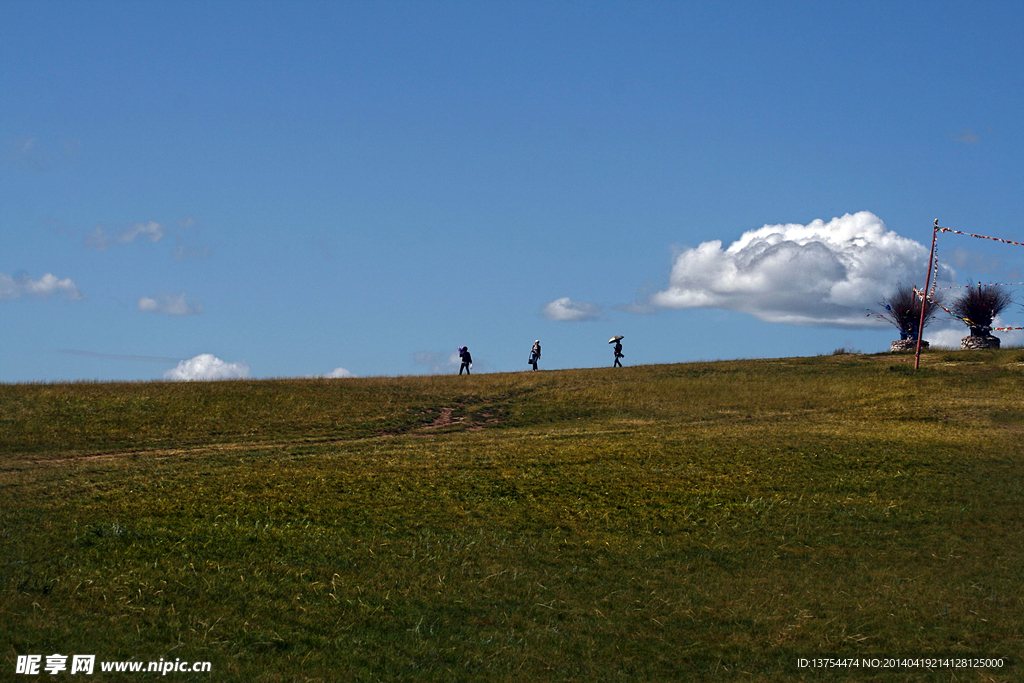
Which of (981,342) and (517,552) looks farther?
(981,342)

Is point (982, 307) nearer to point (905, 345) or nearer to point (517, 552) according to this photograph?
point (905, 345)

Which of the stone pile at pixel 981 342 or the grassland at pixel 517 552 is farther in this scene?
the stone pile at pixel 981 342

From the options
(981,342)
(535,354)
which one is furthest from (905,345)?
(535,354)

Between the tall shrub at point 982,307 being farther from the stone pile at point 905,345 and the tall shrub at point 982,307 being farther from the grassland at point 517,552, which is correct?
the grassland at point 517,552

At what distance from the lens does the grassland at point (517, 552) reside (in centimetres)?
1145

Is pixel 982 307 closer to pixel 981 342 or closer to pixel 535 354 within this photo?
pixel 981 342

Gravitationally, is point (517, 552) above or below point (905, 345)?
below

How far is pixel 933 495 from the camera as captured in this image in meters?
20.7

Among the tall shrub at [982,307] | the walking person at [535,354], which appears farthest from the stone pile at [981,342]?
the walking person at [535,354]

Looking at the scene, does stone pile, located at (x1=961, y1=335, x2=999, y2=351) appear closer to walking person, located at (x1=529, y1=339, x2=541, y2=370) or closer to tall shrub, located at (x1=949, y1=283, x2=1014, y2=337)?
tall shrub, located at (x1=949, y1=283, x2=1014, y2=337)

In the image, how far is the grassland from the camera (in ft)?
37.6

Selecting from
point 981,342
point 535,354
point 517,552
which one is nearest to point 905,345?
point 981,342

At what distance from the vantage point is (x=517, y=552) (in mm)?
15289

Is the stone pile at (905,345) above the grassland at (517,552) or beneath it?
above
